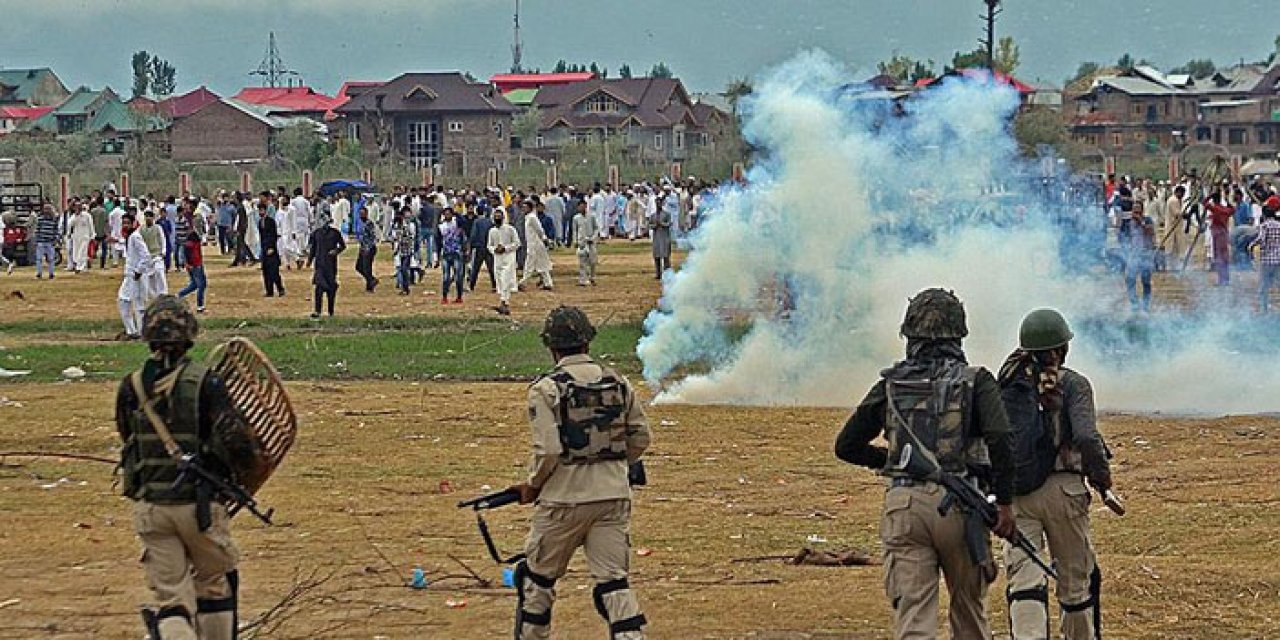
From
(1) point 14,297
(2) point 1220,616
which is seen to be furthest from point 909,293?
(1) point 14,297

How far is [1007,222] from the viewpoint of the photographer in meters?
21.7

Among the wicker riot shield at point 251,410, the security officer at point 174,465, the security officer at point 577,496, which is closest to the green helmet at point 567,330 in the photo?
the security officer at point 577,496

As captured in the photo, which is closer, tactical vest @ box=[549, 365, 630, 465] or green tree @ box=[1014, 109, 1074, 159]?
tactical vest @ box=[549, 365, 630, 465]

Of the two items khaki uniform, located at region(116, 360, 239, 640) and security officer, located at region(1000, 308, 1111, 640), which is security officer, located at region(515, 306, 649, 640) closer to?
khaki uniform, located at region(116, 360, 239, 640)

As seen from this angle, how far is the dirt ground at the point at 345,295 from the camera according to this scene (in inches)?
1275

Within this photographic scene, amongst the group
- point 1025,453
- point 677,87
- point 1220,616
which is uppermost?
point 677,87

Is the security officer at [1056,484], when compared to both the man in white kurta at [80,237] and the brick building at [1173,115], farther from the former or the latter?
the brick building at [1173,115]

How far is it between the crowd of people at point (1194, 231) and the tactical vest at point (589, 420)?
19.5 m

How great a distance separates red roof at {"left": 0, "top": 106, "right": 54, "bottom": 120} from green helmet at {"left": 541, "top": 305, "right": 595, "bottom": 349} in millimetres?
125909

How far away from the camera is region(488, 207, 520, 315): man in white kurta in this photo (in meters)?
31.4

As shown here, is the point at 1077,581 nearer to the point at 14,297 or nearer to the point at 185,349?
the point at 185,349

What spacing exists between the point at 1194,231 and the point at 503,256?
1682 centimetres

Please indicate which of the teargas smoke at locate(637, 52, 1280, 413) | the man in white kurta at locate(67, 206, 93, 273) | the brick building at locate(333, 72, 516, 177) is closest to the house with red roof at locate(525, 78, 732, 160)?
the brick building at locate(333, 72, 516, 177)

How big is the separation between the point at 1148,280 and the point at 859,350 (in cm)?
1083
